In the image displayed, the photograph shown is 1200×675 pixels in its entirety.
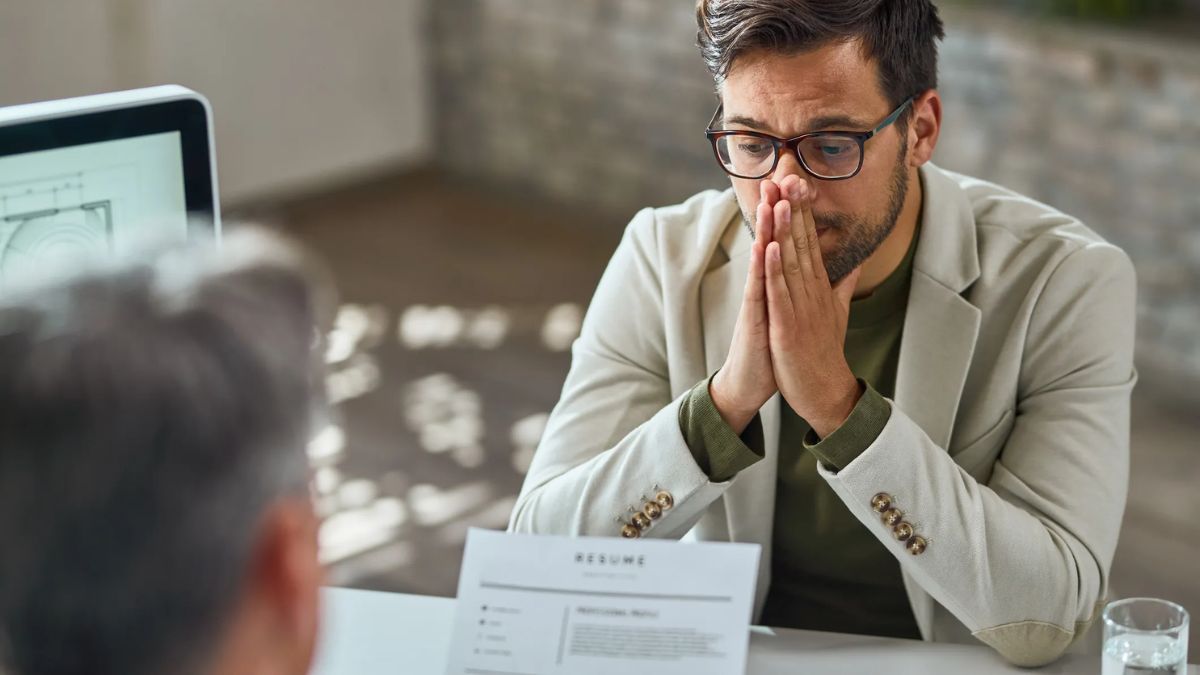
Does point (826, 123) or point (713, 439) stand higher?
point (826, 123)

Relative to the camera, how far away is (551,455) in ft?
5.36

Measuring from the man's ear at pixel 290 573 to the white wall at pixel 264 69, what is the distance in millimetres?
3999

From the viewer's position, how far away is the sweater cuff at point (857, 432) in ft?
4.58

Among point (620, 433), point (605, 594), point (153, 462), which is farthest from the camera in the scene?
point (620, 433)

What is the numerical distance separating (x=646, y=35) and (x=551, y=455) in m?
3.22

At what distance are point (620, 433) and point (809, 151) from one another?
14.9 inches

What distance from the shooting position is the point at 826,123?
1.52 metres

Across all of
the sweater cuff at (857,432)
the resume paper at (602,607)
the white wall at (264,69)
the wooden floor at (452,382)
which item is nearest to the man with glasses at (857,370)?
the sweater cuff at (857,432)

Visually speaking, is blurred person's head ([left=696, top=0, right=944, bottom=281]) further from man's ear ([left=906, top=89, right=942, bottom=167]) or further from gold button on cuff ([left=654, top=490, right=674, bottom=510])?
gold button on cuff ([left=654, top=490, right=674, bottom=510])

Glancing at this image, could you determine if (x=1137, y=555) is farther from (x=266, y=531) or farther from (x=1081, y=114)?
(x=266, y=531)

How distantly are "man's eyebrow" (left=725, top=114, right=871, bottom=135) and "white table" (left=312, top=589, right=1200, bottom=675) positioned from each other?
0.52 metres

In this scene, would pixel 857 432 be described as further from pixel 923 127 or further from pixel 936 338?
pixel 923 127

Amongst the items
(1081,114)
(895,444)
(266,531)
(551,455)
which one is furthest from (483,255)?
(266,531)

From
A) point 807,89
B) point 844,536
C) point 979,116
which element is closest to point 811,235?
point 807,89
